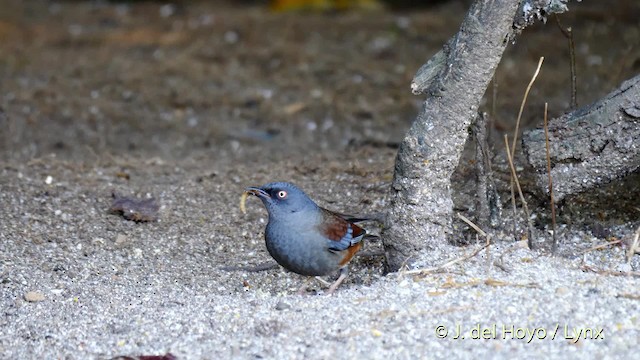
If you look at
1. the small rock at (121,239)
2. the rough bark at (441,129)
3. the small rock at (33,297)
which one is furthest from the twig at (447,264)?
the small rock at (121,239)

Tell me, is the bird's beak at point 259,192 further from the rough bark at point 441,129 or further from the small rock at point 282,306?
the small rock at point 282,306

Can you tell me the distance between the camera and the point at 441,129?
17.8 feet

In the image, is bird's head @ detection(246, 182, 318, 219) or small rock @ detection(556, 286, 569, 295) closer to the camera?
small rock @ detection(556, 286, 569, 295)

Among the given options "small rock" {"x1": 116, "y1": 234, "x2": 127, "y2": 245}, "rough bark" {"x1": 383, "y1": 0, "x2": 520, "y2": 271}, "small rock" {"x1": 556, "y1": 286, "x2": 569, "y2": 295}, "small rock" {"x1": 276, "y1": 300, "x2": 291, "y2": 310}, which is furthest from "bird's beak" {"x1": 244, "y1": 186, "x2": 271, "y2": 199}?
"small rock" {"x1": 556, "y1": 286, "x2": 569, "y2": 295}

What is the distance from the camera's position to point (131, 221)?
22.5ft

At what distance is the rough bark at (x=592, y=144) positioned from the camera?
552cm

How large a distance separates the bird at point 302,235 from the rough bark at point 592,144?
1.18 meters

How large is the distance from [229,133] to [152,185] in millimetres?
2001

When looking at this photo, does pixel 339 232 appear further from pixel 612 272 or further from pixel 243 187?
pixel 243 187

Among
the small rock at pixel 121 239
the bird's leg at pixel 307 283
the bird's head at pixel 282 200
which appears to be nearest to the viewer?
the bird's head at pixel 282 200

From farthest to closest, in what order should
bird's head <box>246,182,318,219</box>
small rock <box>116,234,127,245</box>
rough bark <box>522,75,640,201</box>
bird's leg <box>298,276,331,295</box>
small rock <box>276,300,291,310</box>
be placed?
small rock <box>116,234,127,245</box> < bird's leg <box>298,276,331,295</box> < bird's head <box>246,182,318,219</box> < rough bark <box>522,75,640,201</box> < small rock <box>276,300,291,310</box>

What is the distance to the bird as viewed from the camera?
18.4ft

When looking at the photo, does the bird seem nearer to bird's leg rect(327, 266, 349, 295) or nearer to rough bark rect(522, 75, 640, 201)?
bird's leg rect(327, 266, 349, 295)

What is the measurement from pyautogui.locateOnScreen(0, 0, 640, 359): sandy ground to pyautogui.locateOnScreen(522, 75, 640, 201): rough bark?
41 centimetres
